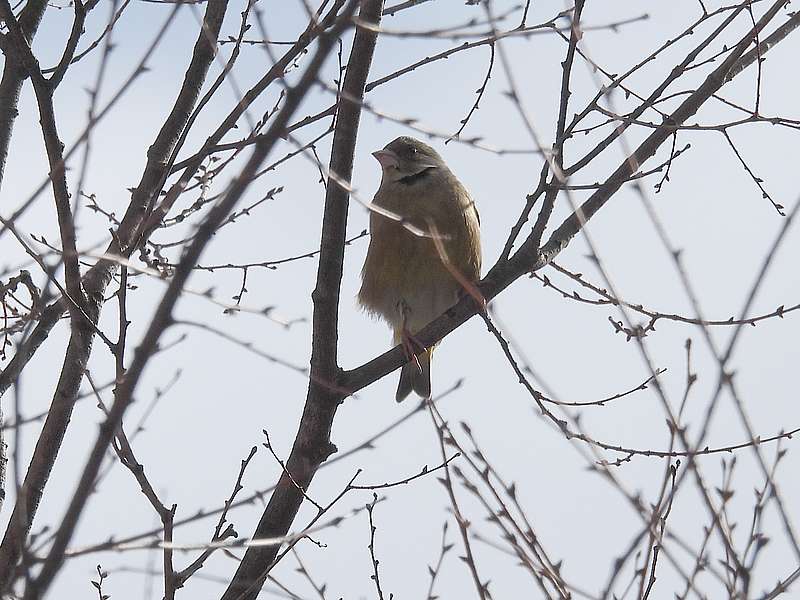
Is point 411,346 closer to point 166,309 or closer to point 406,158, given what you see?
point 406,158

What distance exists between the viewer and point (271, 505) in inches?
157

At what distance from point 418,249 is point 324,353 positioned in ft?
5.09

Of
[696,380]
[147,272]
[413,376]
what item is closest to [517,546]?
[696,380]

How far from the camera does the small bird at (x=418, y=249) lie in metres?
5.36

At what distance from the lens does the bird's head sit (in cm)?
586

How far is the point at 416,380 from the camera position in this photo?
6.19 m

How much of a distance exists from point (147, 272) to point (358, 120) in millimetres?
1306

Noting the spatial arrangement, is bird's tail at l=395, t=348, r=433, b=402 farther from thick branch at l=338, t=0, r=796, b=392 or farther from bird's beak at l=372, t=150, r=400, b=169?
thick branch at l=338, t=0, r=796, b=392

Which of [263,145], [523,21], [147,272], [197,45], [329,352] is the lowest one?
[263,145]

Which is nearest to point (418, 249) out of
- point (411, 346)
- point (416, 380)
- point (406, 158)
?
point (406, 158)

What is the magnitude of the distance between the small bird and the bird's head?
0.5 inches

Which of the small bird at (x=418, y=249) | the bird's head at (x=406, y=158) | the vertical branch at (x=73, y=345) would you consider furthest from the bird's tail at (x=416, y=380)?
the vertical branch at (x=73, y=345)

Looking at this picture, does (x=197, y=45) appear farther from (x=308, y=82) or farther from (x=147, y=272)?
(x=308, y=82)

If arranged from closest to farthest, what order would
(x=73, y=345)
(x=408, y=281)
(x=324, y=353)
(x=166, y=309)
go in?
(x=166, y=309), (x=73, y=345), (x=324, y=353), (x=408, y=281)
